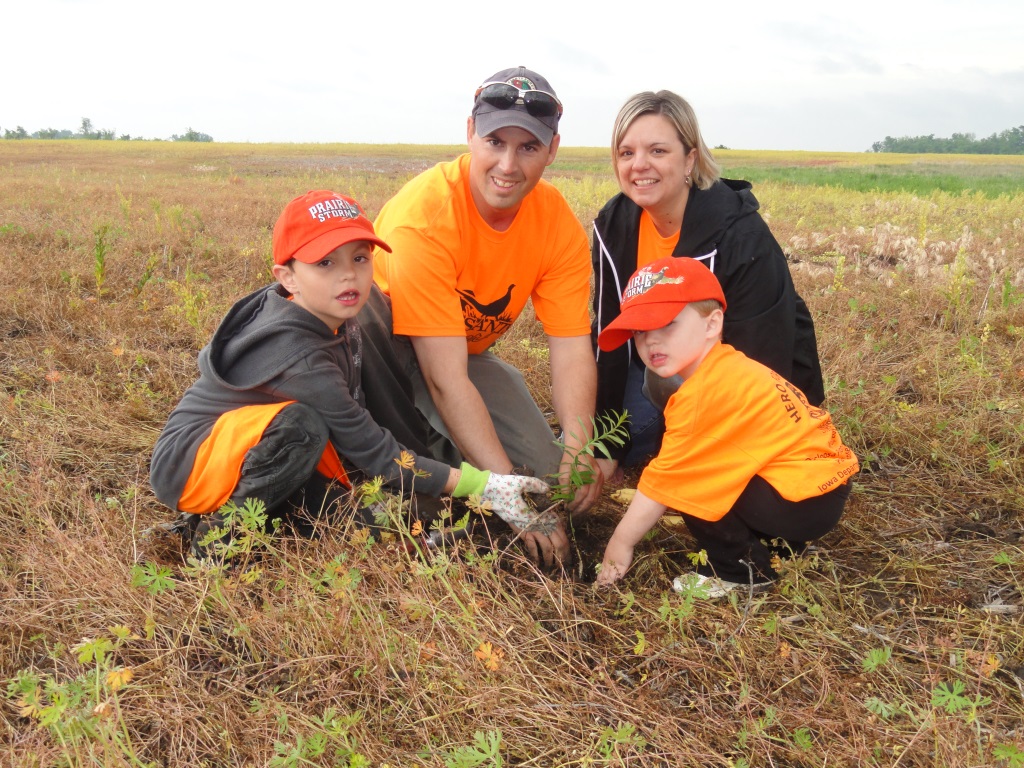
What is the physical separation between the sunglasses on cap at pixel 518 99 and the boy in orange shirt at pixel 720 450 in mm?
769

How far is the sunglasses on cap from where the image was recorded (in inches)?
105

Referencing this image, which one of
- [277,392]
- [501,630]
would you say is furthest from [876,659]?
[277,392]

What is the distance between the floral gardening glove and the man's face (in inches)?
41.3

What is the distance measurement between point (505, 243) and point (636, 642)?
1629 millimetres

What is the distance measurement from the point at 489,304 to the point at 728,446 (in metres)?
1.29

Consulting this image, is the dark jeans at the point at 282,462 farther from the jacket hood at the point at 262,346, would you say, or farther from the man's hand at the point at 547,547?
the man's hand at the point at 547,547

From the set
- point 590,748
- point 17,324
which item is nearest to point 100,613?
point 590,748

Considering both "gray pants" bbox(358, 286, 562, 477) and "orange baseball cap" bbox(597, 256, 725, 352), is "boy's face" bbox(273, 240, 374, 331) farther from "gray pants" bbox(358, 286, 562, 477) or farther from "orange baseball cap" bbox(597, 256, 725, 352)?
"orange baseball cap" bbox(597, 256, 725, 352)

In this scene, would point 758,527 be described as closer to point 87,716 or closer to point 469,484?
point 469,484

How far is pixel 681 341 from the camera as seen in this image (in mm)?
2336

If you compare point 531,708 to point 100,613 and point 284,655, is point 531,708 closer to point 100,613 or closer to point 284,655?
point 284,655

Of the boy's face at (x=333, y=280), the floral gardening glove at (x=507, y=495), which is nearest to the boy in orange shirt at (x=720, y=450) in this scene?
the floral gardening glove at (x=507, y=495)

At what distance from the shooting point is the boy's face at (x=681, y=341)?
2.33 meters

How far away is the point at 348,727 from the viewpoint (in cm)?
170
